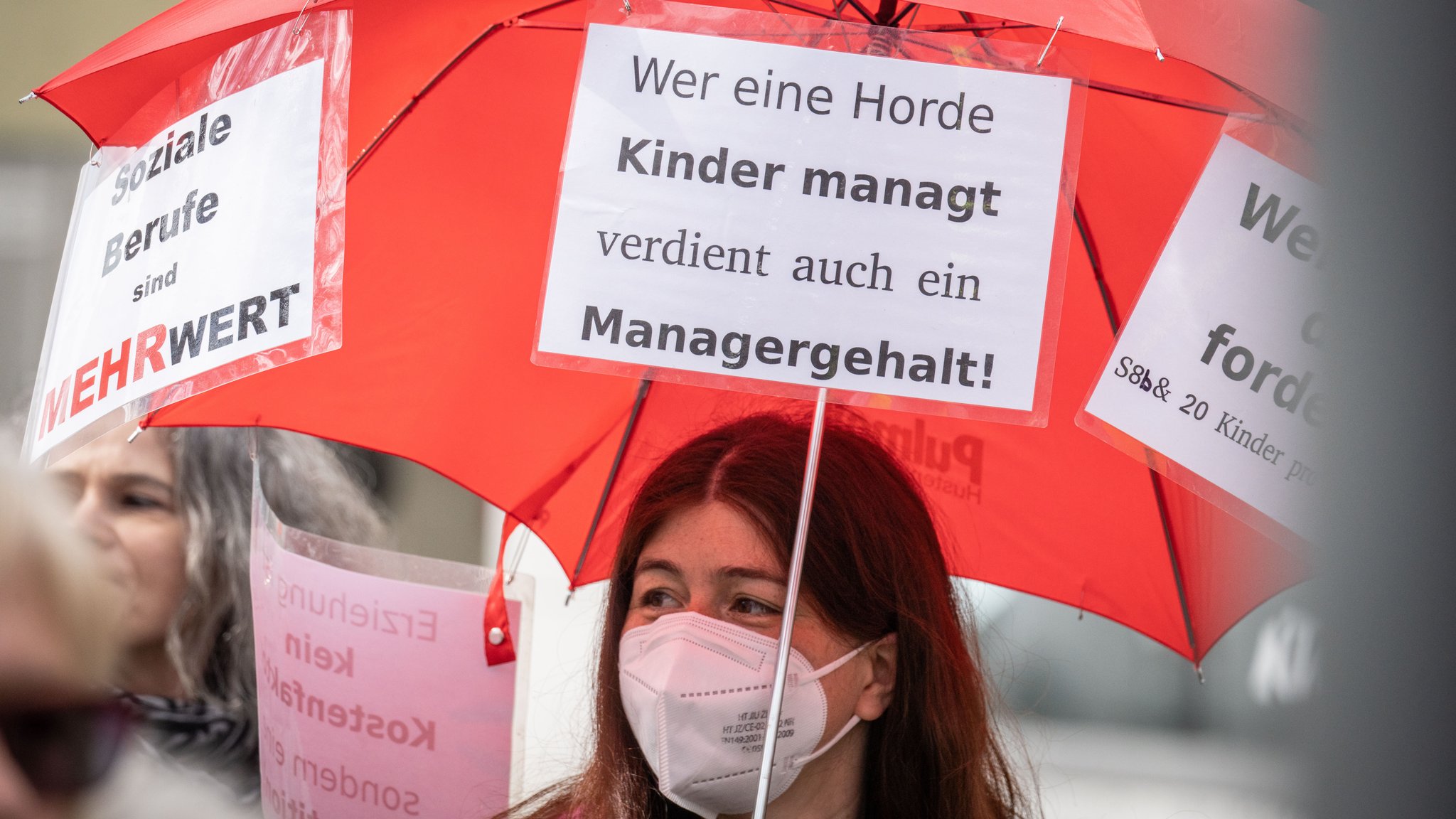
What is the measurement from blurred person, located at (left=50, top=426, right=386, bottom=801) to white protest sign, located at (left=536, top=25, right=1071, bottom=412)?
1.69m

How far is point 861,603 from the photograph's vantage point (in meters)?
2.80

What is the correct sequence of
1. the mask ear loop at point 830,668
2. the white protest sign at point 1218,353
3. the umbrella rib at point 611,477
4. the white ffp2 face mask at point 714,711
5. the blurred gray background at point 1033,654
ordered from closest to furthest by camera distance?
the white protest sign at point 1218,353 → the blurred gray background at point 1033,654 → the white ffp2 face mask at point 714,711 → the mask ear loop at point 830,668 → the umbrella rib at point 611,477

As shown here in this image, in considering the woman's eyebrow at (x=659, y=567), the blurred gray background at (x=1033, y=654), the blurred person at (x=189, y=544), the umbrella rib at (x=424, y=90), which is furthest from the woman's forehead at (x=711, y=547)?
the blurred person at (x=189, y=544)

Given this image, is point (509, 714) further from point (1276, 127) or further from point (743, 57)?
point (1276, 127)

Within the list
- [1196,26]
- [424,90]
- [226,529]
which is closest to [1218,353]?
[1196,26]

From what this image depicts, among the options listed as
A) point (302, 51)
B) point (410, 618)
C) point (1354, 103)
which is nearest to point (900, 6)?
point (302, 51)

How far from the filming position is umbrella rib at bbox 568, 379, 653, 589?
3299mm

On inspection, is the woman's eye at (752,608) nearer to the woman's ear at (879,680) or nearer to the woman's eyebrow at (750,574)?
the woman's eyebrow at (750,574)

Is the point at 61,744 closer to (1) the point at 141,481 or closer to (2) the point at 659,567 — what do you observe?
(2) the point at 659,567

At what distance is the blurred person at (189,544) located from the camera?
3.37 m

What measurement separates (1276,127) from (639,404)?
159 cm

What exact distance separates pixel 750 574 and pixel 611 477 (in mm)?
644

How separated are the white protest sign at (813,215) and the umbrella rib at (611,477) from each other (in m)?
1.28

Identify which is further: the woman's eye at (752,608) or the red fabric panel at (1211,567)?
the red fabric panel at (1211,567)
